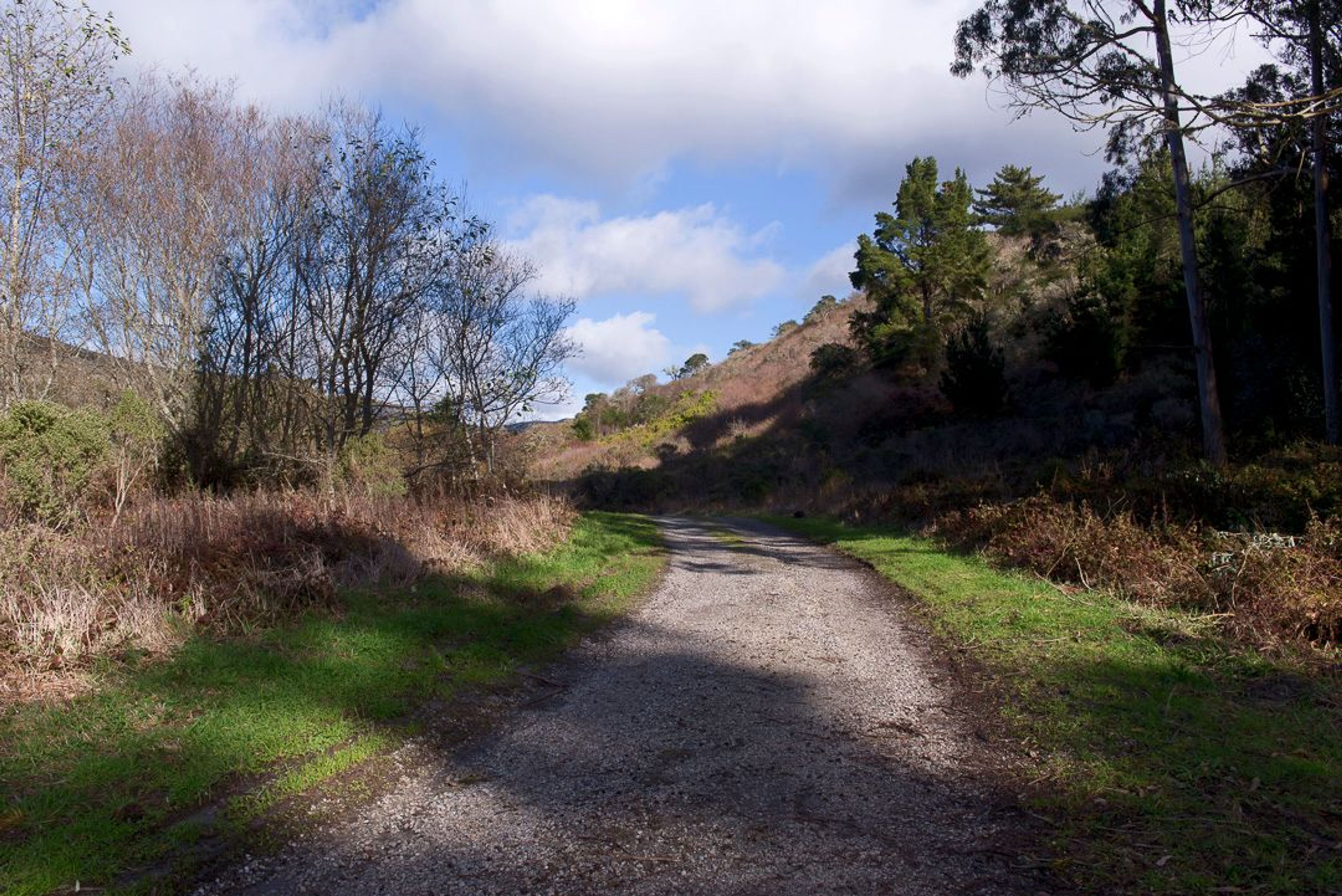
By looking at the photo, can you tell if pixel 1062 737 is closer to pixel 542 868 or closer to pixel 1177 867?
pixel 1177 867

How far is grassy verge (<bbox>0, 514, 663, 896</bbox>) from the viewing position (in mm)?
4059

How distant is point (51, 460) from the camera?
35.7 ft

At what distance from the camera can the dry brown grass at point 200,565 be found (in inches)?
252

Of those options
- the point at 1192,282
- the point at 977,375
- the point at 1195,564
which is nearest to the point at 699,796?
the point at 1195,564

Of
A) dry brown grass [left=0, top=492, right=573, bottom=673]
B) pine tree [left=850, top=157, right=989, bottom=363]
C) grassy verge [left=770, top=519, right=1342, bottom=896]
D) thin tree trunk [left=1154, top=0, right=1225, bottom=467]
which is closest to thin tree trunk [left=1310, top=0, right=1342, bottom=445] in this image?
thin tree trunk [left=1154, top=0, right=1225, bottom=467]

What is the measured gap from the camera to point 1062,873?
12.0 ft

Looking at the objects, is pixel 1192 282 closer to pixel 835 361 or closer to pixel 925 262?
pixel 925 262

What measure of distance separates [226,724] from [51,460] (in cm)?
760

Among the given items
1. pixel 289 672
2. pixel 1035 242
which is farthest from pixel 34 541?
pixel 1035 242

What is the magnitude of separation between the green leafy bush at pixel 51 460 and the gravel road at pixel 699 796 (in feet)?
22.4

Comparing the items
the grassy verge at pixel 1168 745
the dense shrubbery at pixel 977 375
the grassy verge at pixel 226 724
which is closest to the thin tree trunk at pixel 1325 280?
the grassy verge at pixel 1168 745

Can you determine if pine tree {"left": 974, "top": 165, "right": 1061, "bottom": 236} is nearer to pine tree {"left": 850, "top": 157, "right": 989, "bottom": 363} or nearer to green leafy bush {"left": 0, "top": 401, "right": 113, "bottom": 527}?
pine tree {"left": 850, "top": 157, "right": 989, "bottom": 363}

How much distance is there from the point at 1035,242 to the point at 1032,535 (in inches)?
1423

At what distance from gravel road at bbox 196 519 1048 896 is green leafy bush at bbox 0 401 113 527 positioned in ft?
22.4
